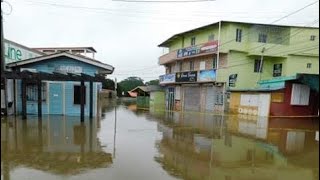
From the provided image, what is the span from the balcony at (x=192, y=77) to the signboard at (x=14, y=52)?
16543mm

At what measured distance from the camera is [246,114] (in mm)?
28422

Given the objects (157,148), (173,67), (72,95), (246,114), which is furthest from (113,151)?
(173,67)

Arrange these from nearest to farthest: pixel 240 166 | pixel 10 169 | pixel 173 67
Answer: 1. pixel 10 169
2. pixel 240 166
3. pixel 173 67

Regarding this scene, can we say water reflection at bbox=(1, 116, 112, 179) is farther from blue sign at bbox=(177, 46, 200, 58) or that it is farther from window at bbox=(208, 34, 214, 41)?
window at bbox=(208, 34, 214, 41)

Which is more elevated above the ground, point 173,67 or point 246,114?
point 173,67

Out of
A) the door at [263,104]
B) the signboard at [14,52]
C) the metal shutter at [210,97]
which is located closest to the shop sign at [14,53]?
the signboard at [14,52]

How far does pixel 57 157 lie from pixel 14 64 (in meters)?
13.5

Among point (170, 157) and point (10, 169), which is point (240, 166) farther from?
point (10, 169)

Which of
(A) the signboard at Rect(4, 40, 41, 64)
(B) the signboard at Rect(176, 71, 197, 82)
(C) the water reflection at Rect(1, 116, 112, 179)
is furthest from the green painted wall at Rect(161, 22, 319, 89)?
(C) the water reflection at Rect(1, 116, 112, 179)

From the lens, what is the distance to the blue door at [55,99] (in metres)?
21.5

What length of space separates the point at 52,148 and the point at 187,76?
1009 inches

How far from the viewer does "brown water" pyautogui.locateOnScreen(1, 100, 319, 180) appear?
8305 millimetres

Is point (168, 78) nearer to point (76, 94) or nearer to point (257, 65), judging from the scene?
point (257, 65)

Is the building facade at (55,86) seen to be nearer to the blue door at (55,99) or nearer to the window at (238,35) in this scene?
the blue door at (55,99)
